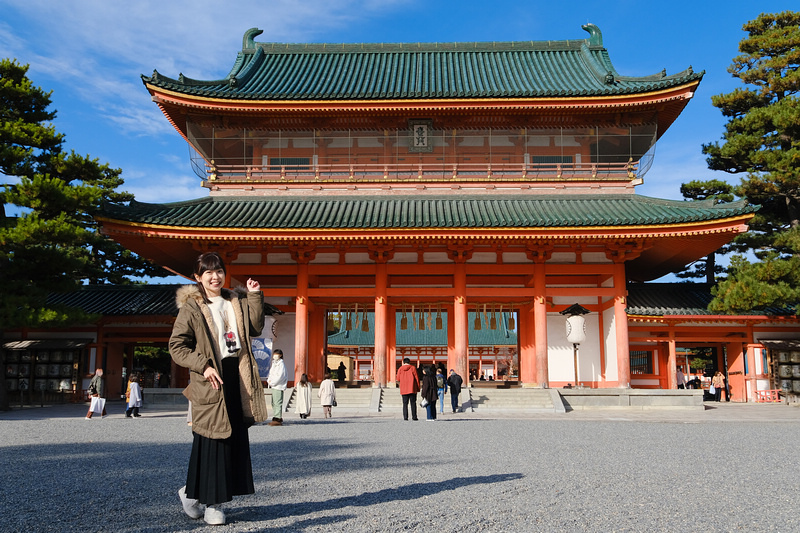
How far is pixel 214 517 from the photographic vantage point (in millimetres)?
4461

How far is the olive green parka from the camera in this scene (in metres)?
4.49

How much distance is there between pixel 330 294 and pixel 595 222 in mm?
8189

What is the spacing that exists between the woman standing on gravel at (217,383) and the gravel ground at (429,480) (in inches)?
11.2

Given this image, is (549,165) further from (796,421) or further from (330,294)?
(796,421)

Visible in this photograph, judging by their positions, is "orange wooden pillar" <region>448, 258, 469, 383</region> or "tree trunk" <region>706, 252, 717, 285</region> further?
"tree trunk" <region>706, 252, 717, 285</region>

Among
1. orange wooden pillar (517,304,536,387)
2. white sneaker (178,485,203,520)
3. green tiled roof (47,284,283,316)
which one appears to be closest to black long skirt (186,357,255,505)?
white sneaker (178,485,203,520)

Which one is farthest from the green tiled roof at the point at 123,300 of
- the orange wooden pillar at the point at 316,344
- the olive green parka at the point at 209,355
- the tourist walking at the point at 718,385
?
the tourist walking at the point at 718,385

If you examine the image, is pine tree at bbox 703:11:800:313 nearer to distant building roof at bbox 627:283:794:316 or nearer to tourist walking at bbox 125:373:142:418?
distant building roof at bbox 627:283:794:316

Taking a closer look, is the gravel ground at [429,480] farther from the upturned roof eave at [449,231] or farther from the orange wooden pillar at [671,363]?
the orange wooden pillar at [671,363]

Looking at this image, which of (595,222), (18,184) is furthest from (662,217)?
(18,184)

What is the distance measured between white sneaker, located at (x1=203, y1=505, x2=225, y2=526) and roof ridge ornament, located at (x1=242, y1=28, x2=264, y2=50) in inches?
969

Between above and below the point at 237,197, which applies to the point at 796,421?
below

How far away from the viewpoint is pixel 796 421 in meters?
14.1

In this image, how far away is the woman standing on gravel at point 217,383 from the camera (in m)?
4.48
